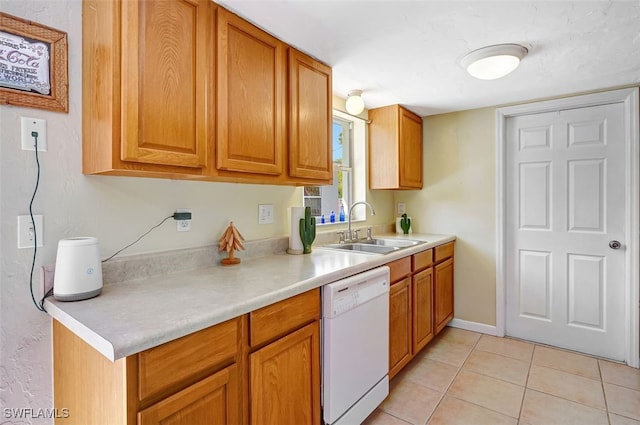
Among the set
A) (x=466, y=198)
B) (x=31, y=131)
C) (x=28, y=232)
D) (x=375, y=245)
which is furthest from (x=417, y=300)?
(x=31, y=131)

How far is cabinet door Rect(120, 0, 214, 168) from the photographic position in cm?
112

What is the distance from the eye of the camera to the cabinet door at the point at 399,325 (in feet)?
6.72

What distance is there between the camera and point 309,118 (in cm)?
193

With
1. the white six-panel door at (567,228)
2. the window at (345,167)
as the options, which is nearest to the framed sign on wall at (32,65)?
the window at (345,167)

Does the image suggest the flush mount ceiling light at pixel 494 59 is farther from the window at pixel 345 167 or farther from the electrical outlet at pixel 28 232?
the electrical outlet at pixel 28 232

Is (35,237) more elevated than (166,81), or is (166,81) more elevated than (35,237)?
(166,81)

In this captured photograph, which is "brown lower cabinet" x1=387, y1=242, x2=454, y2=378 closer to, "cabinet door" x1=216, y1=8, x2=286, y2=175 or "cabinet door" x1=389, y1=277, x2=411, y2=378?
"cabinet door" x1=389, y1=277, x2=411, y2=378

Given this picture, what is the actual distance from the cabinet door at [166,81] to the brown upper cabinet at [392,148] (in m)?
1.89

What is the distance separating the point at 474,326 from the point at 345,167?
6.40 feet

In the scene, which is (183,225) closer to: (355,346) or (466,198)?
(355,346)

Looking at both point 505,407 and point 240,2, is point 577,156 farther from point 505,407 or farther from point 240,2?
point 240,2

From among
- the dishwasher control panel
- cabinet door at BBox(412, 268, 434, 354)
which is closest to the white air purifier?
the dishwasher control panel

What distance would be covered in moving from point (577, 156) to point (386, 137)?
5.08ft

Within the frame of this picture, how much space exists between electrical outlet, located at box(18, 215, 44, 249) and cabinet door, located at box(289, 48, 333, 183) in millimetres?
1110
